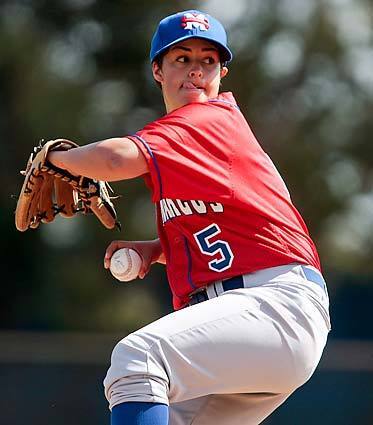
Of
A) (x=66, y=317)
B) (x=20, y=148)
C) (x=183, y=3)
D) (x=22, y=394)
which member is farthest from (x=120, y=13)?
(x=22, y=394)

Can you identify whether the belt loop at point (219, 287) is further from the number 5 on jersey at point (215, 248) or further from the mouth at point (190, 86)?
the mouth at point (190, 86)

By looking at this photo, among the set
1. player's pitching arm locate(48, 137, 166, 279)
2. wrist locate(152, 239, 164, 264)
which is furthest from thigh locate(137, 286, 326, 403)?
wrist locate(152, 239, 164, 264)

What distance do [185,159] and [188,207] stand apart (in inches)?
6.2

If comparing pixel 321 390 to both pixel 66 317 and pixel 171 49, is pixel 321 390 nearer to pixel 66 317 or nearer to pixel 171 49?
pixel 66 317

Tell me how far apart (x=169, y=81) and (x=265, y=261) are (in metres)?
0.72

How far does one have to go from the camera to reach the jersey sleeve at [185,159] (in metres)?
3.56

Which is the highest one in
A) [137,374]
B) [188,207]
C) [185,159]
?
[185,159]

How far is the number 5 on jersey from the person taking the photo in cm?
358

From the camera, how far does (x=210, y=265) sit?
11.8ft

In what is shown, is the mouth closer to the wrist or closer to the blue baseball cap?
the blue baseball cap

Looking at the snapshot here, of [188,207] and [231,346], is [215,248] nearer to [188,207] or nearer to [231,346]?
[188,207]

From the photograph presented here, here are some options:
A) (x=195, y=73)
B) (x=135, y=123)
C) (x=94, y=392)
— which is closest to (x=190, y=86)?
(x=195, y=73)

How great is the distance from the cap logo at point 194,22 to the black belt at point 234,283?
833mm

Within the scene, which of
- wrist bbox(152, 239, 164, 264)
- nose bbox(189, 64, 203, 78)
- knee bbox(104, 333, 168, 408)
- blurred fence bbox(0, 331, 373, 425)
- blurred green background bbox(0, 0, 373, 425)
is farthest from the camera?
blurred green background bbox(0, 0, 373, 425)
